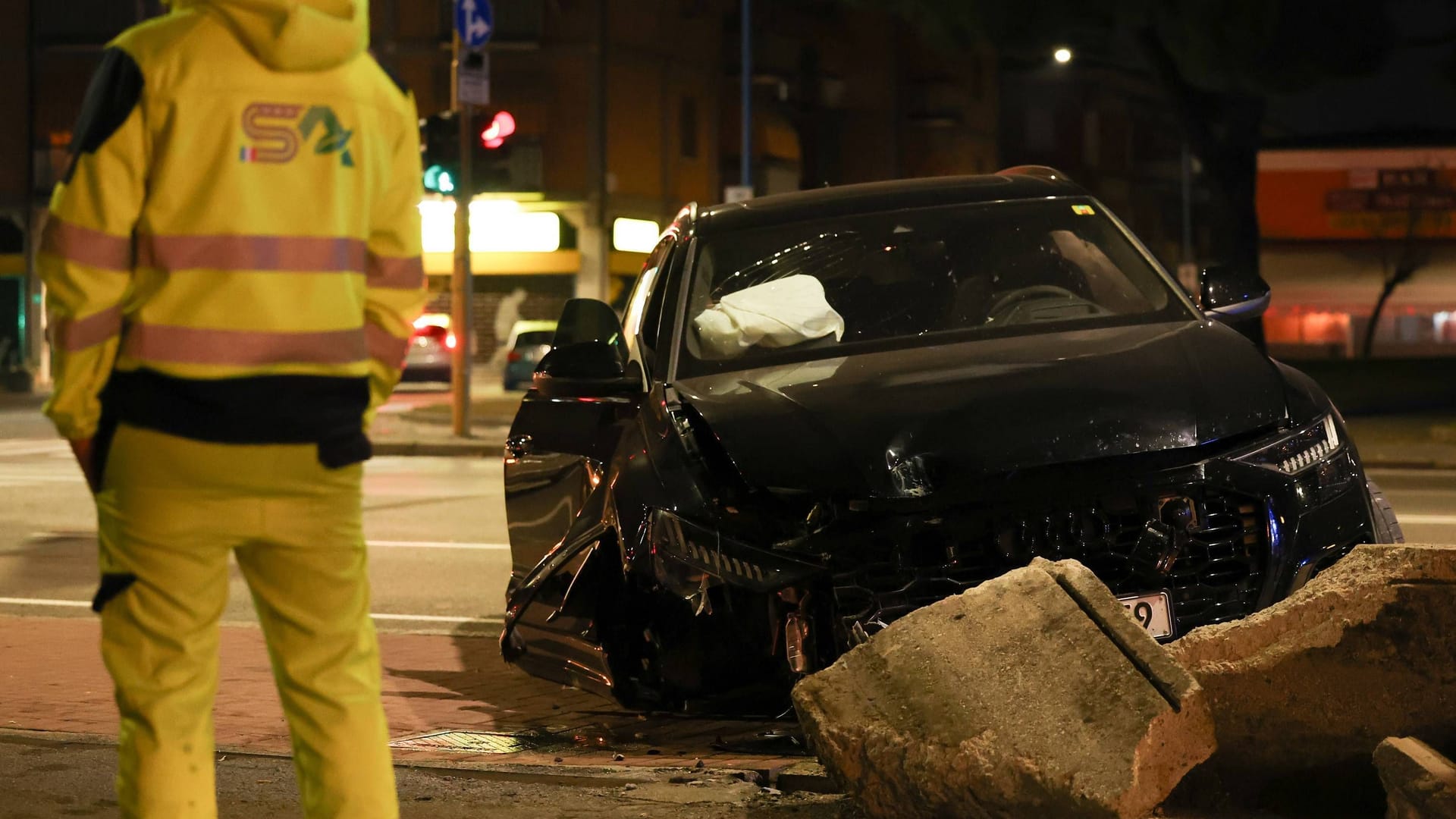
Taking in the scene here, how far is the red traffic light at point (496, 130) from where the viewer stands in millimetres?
19953

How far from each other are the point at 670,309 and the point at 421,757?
1.73 m

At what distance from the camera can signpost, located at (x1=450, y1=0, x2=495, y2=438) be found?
19469 millimetres

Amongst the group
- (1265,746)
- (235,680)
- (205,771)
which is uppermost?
(205,771)

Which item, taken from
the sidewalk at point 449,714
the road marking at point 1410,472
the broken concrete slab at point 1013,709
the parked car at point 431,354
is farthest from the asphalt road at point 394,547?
the parked car at point 431,354

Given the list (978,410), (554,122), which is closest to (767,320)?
(978,410)

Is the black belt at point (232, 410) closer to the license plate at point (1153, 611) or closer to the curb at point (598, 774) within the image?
the curb at point (598, 774)

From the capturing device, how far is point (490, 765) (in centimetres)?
519

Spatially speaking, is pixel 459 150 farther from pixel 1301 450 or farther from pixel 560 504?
pixel 1301 450

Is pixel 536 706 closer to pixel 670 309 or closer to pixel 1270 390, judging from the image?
pixel 670 309

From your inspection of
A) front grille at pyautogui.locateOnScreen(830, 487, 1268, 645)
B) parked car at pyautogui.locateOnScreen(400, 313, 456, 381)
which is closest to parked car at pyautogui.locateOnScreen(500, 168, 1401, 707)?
front grille at pyautogui.locateOnScreen(830, 487, 1268, 645)

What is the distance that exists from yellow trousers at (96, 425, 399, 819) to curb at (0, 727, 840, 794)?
142 cm

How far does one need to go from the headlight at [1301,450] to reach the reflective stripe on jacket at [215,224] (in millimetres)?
2705

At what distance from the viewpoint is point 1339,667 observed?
14.2 feet

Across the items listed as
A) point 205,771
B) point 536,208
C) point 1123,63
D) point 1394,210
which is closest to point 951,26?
point 536,208
